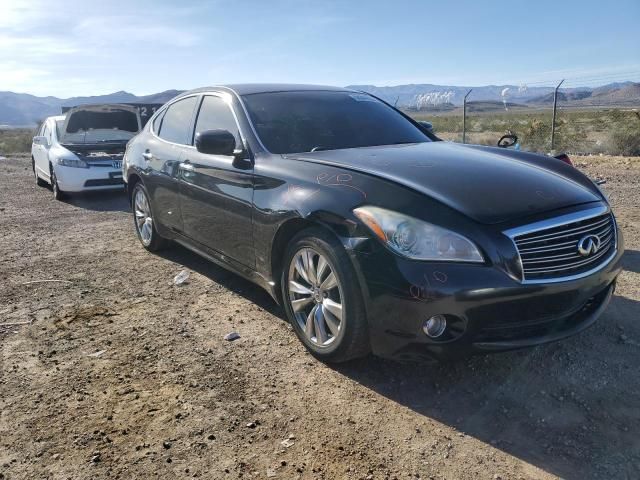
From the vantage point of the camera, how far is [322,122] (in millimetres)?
4105

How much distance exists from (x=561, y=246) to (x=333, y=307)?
49.6 inches

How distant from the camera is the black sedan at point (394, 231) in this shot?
261cm

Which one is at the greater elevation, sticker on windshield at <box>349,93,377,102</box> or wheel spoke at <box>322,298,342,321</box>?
sticker on windshield at <box>349,93,377,102</box>

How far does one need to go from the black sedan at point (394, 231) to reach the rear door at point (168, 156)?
460mm

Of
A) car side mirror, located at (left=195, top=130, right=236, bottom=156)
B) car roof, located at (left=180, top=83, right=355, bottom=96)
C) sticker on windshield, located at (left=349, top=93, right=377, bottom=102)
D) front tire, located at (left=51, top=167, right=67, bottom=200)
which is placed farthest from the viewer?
front tire, located at (left=51, top=167, right=67, bottom=200)

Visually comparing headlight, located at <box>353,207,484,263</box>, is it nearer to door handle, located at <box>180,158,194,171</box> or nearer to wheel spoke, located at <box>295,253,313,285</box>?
wheel spoke, located at <box>295,253,313,285</box>

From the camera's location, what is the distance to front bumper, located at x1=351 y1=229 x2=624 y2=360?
2.56 m

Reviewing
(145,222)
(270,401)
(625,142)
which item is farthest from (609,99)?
(270,401)

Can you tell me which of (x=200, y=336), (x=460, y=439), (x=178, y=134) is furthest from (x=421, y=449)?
(x=178, y=134)

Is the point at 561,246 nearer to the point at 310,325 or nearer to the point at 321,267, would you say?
the point at 321,267

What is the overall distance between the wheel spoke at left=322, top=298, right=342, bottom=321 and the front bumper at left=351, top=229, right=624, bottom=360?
238 millimetres

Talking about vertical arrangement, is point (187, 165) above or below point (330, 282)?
above

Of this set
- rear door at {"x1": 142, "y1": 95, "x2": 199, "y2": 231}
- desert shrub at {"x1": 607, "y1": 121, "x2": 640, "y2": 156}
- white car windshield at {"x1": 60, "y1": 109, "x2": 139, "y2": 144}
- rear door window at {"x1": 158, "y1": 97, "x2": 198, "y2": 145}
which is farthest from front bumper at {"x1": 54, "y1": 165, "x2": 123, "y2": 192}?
desert shrub at {"x1": 607, "y1": 121, "x2": 640, "y2": 156}

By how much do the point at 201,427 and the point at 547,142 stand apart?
18021 millimetres
